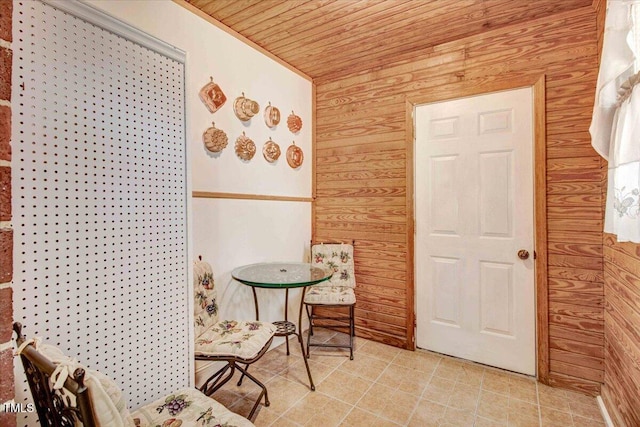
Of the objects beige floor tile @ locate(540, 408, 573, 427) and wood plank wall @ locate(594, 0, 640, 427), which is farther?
beige floor tile @ locate(540, 408, 573, 427)

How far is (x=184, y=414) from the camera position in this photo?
3.86 ft

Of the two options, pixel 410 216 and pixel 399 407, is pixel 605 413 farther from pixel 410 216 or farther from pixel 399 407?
pixel 410 216

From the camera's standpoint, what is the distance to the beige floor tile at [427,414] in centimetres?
186

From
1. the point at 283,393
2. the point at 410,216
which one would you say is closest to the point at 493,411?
the point at 283,393

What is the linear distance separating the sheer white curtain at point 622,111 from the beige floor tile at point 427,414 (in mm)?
1405

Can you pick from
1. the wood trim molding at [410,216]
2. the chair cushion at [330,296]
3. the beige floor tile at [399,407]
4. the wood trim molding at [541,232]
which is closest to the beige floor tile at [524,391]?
the wood trim molding at [541,232]

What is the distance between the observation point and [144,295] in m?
1.24

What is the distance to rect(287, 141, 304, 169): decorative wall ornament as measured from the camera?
10.1 feet

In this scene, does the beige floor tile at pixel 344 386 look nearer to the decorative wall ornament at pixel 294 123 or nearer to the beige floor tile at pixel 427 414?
the beige floor tile at pixel 427 414

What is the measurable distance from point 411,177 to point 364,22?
51.5 inches

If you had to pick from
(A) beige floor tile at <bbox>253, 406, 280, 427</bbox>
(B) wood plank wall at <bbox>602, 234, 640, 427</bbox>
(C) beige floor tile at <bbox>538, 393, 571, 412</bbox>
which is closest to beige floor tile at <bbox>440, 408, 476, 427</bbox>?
(C) beige floor tile at <bbox>538, 393, 571, 412</bbox>

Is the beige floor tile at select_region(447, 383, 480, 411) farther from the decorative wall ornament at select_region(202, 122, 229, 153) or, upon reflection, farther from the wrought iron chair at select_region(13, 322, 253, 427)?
the decorative wall ornament at select_region(202, 122, 229, 153)

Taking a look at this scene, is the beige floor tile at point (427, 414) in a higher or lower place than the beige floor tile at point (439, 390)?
lower

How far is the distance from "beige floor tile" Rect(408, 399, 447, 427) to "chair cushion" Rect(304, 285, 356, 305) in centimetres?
91
